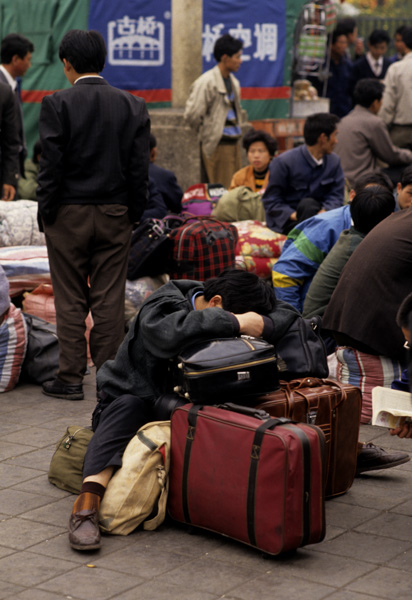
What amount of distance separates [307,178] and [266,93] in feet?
18.4

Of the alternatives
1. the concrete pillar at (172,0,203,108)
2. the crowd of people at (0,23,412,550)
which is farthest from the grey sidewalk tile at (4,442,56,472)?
the concrete pillar at (172,0,203,108)

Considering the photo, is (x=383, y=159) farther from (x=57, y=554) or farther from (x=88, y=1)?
(x=57, y=554)

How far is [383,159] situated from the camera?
9.79 metres

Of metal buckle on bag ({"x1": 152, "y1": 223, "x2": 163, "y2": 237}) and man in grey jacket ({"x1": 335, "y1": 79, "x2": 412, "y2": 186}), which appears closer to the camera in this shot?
metal buckle on bag ({"x1": 152, "y1": 223, "x2": 163, "y2": 237})

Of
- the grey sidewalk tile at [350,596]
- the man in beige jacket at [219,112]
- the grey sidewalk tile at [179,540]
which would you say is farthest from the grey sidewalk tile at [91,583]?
the man in beige jacket at [219,112]

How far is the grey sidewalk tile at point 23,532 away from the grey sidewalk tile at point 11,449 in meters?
0.82

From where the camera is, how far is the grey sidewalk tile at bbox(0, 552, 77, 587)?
3.55m

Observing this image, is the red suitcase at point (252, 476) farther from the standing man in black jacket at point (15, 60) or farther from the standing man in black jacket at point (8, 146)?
the standing man in black jacket at point (15, 60)

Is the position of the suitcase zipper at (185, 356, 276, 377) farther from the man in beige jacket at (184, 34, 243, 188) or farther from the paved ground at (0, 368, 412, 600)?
the man in beige jacket at (184, 34, 243, 188)

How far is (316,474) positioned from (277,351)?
2.77 ft

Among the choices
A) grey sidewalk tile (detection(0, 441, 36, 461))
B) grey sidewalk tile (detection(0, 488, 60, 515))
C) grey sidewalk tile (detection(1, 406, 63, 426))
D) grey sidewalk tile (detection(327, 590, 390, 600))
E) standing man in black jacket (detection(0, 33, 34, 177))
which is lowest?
grey sidewalk tile (detection(1, 406, 63, 426))

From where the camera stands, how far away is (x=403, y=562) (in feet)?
12.2

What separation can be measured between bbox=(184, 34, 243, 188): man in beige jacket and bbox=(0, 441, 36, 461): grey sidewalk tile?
618cm

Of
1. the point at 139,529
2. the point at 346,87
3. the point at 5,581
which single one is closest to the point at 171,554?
the point at 139,529
